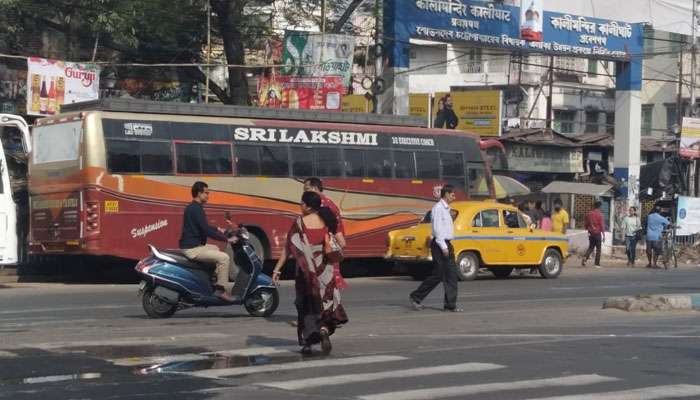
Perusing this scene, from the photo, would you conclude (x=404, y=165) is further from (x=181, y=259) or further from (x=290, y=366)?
(x=290, y=366)

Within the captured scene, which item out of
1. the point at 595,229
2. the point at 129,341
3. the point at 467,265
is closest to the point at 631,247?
the point at 595,229

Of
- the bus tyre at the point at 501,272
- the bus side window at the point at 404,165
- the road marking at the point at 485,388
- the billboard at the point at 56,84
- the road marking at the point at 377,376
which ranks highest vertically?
the billboard at the point at 56,84

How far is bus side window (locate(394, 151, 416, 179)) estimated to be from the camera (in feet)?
90.1

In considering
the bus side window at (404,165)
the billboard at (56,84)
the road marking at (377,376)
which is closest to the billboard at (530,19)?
the bus side window at (404,165)

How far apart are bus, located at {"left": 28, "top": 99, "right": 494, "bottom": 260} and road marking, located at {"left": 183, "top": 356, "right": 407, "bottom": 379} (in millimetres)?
12630

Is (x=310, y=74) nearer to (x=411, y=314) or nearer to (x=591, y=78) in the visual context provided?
(x=411, y=314)

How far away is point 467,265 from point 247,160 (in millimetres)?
5293

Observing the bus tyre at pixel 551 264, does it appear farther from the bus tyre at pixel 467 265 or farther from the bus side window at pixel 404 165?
the bus side window at pixel 404 165

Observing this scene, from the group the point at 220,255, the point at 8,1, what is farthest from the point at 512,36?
the point at 220,255

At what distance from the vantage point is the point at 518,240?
83.2 feet

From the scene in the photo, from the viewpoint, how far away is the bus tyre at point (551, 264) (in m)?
26.2

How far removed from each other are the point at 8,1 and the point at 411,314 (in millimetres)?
16032

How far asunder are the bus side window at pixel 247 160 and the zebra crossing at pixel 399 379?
13.8 m

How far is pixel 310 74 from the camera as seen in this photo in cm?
3159
